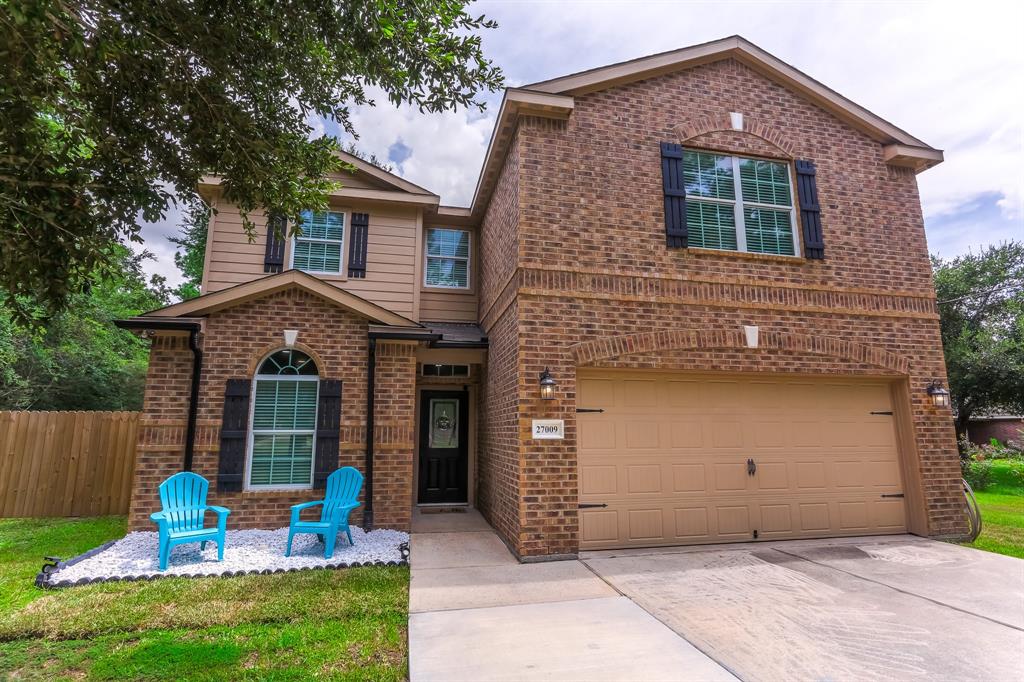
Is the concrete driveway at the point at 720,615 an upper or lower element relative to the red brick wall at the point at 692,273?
lower

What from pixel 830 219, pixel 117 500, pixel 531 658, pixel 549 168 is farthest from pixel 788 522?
pixel 117 500

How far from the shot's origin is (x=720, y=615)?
4176mm

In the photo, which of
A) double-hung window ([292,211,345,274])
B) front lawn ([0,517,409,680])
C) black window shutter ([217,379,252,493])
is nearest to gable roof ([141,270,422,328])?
black window shutter ([217,379,252,493])

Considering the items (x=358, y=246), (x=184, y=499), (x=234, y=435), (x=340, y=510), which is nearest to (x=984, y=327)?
(x=358, y=246)

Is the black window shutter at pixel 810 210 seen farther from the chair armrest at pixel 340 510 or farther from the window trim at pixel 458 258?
the chair armrest at pixel 340 510

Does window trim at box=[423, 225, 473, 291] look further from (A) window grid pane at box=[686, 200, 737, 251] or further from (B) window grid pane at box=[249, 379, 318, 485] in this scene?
(A) window grid pane at box=[686, 200, 737, 251]

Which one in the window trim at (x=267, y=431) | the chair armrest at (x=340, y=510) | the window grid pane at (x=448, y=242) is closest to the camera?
the chair armrest at (x=340, y=510)

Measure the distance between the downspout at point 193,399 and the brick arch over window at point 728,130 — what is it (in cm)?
740

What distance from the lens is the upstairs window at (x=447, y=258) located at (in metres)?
10.2

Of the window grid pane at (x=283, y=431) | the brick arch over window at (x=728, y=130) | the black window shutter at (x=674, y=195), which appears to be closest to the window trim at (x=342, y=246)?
the window grid pane at (x=283, y=431)

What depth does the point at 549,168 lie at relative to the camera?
6684mm

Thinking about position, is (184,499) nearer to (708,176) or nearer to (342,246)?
(342,246)

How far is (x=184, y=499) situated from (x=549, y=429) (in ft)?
14.7

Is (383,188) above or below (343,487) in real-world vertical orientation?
above
